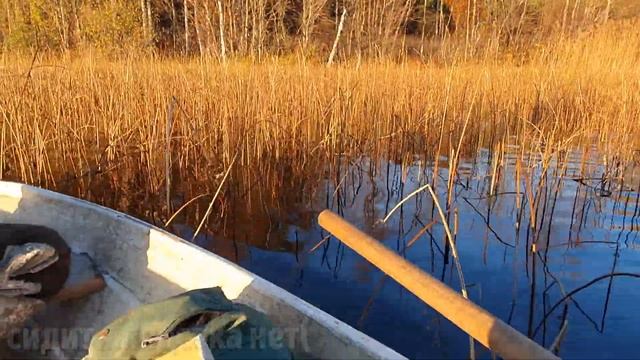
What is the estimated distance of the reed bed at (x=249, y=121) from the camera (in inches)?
99.0

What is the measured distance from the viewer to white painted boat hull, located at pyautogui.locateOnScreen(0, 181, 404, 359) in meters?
1.06

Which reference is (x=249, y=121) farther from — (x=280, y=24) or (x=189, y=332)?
(x=189, y=332)

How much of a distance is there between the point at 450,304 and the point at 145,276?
3.53ft

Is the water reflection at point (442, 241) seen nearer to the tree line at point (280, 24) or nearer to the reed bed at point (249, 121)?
the reed bed at point (249, 121)

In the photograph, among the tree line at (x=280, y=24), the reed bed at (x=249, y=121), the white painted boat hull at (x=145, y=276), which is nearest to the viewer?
the white painted boat hull at (x=145, y=276)

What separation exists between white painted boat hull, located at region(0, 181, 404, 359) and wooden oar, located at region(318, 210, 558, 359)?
0.46 ft

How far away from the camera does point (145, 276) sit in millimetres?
1556

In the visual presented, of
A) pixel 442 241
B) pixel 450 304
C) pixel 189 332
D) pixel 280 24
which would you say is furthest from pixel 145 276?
pixel 280 24

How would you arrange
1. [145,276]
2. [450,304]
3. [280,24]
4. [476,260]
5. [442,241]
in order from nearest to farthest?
1. [450,304]
2. [145,276]
3. [476,260]
4. [442,241]
5. [280,24]

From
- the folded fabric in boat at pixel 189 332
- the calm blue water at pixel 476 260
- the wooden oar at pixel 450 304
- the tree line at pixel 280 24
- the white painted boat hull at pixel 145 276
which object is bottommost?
the calm blue water at pixel 476 260

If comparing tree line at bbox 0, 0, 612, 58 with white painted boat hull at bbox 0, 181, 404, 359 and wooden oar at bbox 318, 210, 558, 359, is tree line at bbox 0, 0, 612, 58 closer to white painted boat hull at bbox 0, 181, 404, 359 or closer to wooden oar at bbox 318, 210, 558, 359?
white painted boat hull at bbox 0, 181, 404, 359

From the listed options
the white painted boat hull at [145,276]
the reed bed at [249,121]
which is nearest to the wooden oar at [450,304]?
the white painted boat hull at [145,276]

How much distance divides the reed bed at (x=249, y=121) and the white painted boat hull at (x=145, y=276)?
0.46 meters

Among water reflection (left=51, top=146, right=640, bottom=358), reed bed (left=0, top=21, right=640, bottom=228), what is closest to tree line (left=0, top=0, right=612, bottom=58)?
reed bed (left=0, top=21, right=640, bottom=228)
